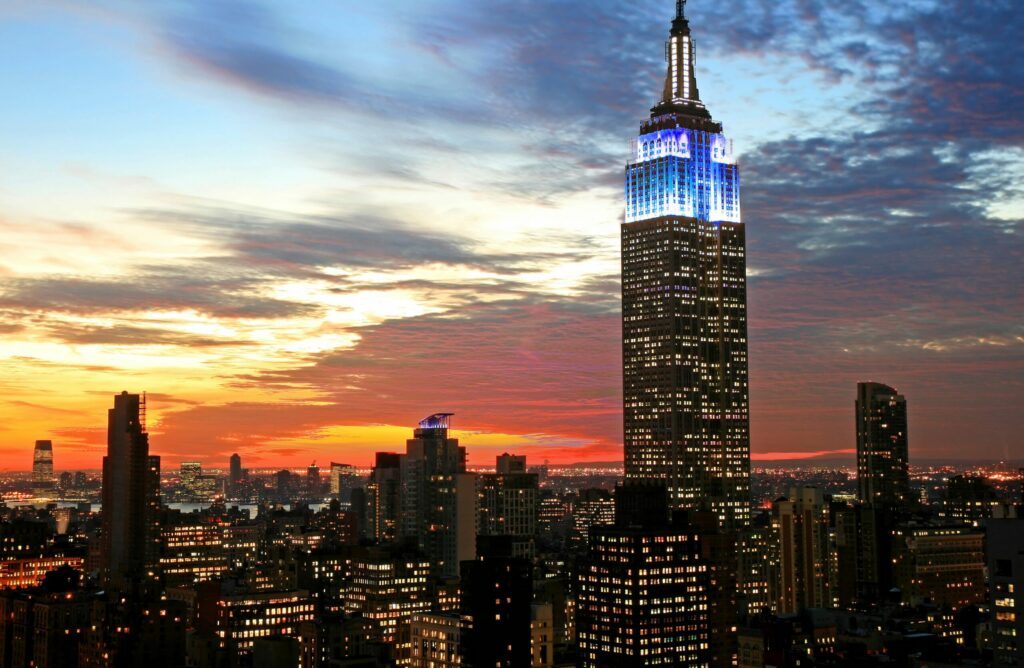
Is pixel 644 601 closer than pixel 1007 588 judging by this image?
No

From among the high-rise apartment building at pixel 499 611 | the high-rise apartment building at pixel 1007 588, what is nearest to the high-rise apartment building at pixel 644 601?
the high-rise apartment building at pixel 499 611

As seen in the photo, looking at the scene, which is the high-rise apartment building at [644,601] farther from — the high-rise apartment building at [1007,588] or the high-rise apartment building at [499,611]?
the high-rise apartment building at [1007,588]

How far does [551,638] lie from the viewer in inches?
7013

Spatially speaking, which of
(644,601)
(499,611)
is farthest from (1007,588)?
(499,611)

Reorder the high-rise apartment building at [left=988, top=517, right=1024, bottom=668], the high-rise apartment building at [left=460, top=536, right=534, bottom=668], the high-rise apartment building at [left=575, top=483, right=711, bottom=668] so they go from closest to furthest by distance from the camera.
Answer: the high-rise apartment building at [left=988, top=517, right=1024, bottom=668] < the high-rise apartment building at [left=460, top=536, right=534, bottom=668] < the high-rise apartment building at [left=575, top=483, right=711, bottom=668]

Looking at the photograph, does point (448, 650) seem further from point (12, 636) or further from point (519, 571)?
point (12, 636)

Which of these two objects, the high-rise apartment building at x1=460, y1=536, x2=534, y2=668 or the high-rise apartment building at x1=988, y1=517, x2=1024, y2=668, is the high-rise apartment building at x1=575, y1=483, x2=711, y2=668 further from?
the high-rise apartment building at x1=988, y1=517, x2=1024, y2=668

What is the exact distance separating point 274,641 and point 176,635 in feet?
48.4

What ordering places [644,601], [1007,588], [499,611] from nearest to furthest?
[1007,588]
[499,611]
[644,601]

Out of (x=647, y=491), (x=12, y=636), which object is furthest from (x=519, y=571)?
(x=12, y=636)

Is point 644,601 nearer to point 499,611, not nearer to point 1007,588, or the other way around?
point 499,611

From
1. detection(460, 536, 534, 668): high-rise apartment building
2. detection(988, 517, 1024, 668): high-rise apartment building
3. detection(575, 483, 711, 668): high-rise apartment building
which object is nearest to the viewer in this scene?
detection(988, 517, 1024, 668): high-rise apartment building

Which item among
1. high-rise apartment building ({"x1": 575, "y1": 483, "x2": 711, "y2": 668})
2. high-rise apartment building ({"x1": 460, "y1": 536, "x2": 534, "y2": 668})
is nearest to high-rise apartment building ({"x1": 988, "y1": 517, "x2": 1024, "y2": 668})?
high-rise apartment building ({"x1": 575, "y1": 483, "x2": 711, "y2": 668})

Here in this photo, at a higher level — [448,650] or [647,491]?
[647,491]
